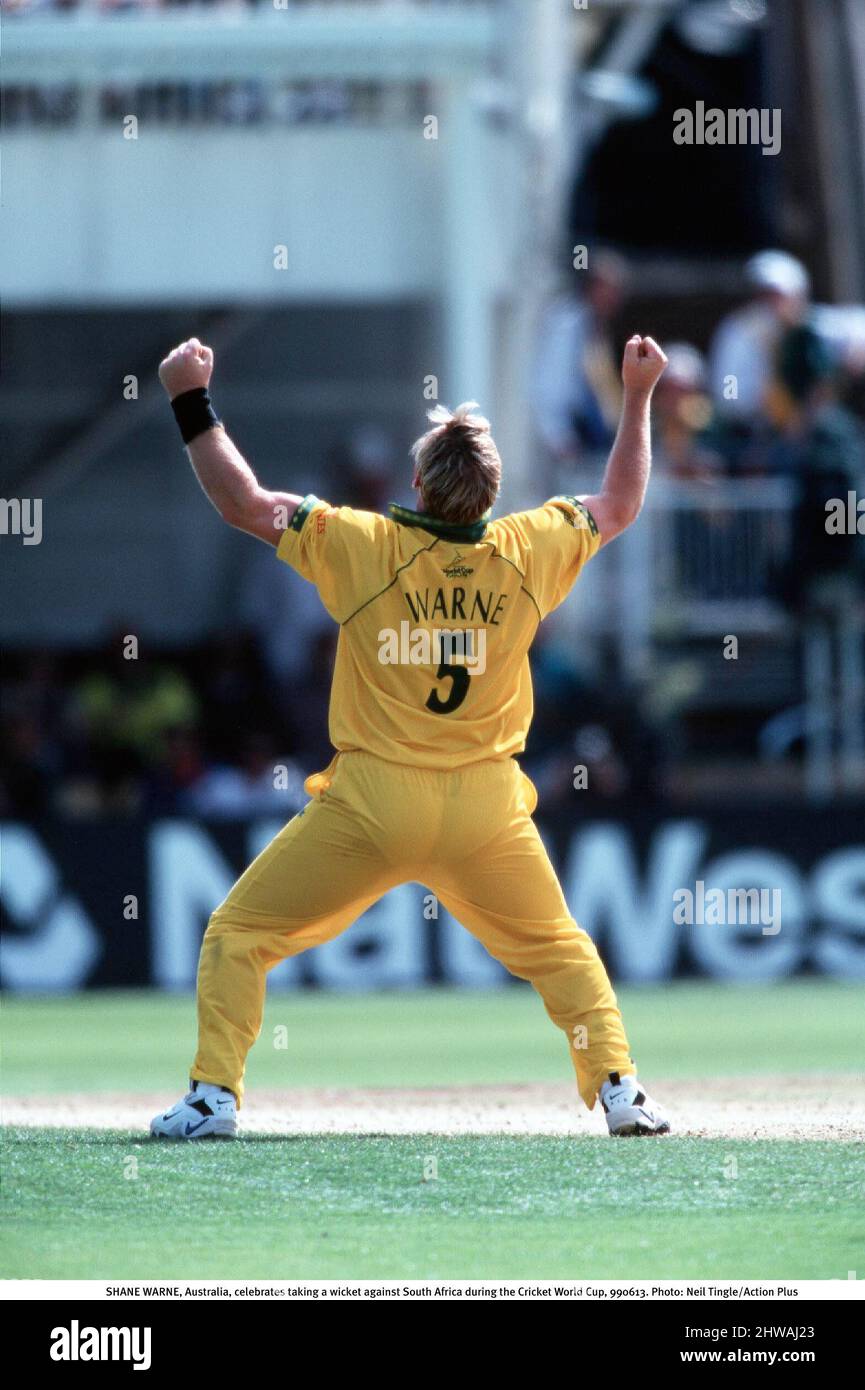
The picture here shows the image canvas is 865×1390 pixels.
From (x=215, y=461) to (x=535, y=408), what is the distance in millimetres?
9445

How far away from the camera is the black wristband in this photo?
20.5 feet

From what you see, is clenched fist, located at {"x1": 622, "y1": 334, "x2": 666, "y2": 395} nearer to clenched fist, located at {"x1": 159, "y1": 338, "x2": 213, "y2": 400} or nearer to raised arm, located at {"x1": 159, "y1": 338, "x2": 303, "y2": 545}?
raised arm, located at {"x1": 159, "y1": 338, "x2": 303, "y2": 545}

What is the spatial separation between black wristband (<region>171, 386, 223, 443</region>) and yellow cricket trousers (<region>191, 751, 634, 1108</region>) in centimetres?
99

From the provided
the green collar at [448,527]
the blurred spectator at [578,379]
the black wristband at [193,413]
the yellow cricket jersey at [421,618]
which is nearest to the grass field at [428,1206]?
the yellow cricket jersey at [421,618]

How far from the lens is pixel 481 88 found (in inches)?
639

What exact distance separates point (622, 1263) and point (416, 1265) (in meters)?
0.47

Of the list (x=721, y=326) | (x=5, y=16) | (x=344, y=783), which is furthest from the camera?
(x=721, y=326)

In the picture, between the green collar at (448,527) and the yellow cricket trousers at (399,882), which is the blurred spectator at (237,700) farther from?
the green collar at (448,527)

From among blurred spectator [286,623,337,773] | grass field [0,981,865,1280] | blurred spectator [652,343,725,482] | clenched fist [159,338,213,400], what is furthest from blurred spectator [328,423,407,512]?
clenched fist [159,338,213,400]

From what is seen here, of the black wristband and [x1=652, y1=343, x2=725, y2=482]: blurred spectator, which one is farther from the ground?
[x1=652, y1=343, x2=725, y2=482]: blurred spectator

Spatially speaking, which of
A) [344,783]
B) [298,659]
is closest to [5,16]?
[298,659]
